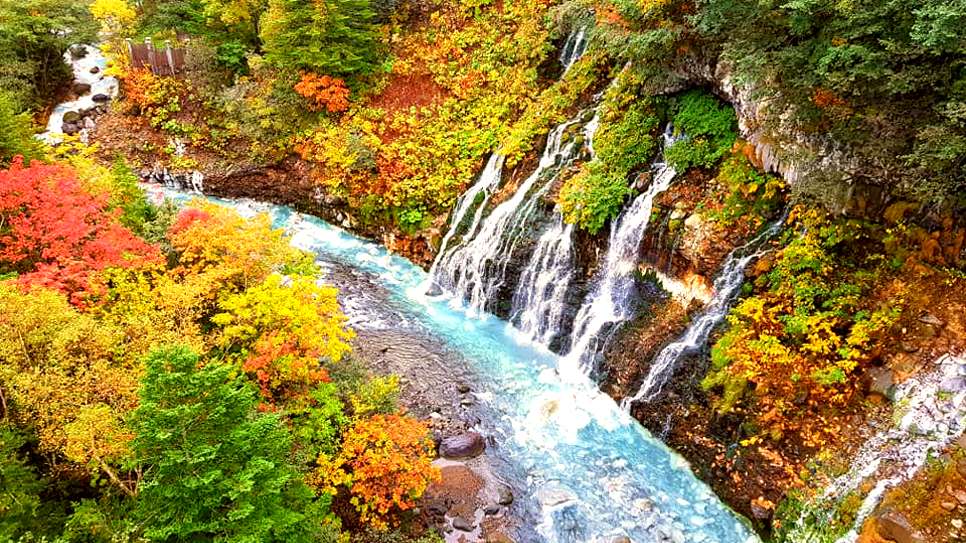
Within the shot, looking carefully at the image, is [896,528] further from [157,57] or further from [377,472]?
[157,57]

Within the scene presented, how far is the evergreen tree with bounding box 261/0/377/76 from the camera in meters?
20.5

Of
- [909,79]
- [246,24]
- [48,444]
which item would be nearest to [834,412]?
[909,79]

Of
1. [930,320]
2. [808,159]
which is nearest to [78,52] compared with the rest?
[808,159]

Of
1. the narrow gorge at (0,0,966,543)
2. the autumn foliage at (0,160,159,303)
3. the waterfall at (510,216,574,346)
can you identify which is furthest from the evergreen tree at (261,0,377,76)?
the waterfall at (510,216,574,346)

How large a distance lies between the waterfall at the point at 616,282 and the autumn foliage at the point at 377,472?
17.8ft

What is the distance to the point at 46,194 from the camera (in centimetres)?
1130

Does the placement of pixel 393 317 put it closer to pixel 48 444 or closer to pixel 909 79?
pixel 48 444

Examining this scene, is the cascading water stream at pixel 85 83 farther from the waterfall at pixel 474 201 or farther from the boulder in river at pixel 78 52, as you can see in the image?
the waterfall at pixel 474 201

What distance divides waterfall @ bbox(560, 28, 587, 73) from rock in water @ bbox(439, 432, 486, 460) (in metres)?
13.0

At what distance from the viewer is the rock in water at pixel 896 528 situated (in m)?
7.57

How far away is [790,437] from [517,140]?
11.6m

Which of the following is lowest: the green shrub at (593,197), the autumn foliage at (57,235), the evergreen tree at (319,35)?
the autumn foliage at (57,235)

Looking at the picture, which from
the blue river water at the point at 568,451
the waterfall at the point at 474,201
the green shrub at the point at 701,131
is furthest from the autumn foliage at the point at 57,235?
the green shrub at the point at 701,131

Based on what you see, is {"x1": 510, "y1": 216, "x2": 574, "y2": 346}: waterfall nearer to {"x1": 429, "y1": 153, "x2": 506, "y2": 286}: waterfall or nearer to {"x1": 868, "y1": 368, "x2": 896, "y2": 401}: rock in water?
{"x1": 429, "y1": 153, "x2": 506, "y2": 286}: waterfall
